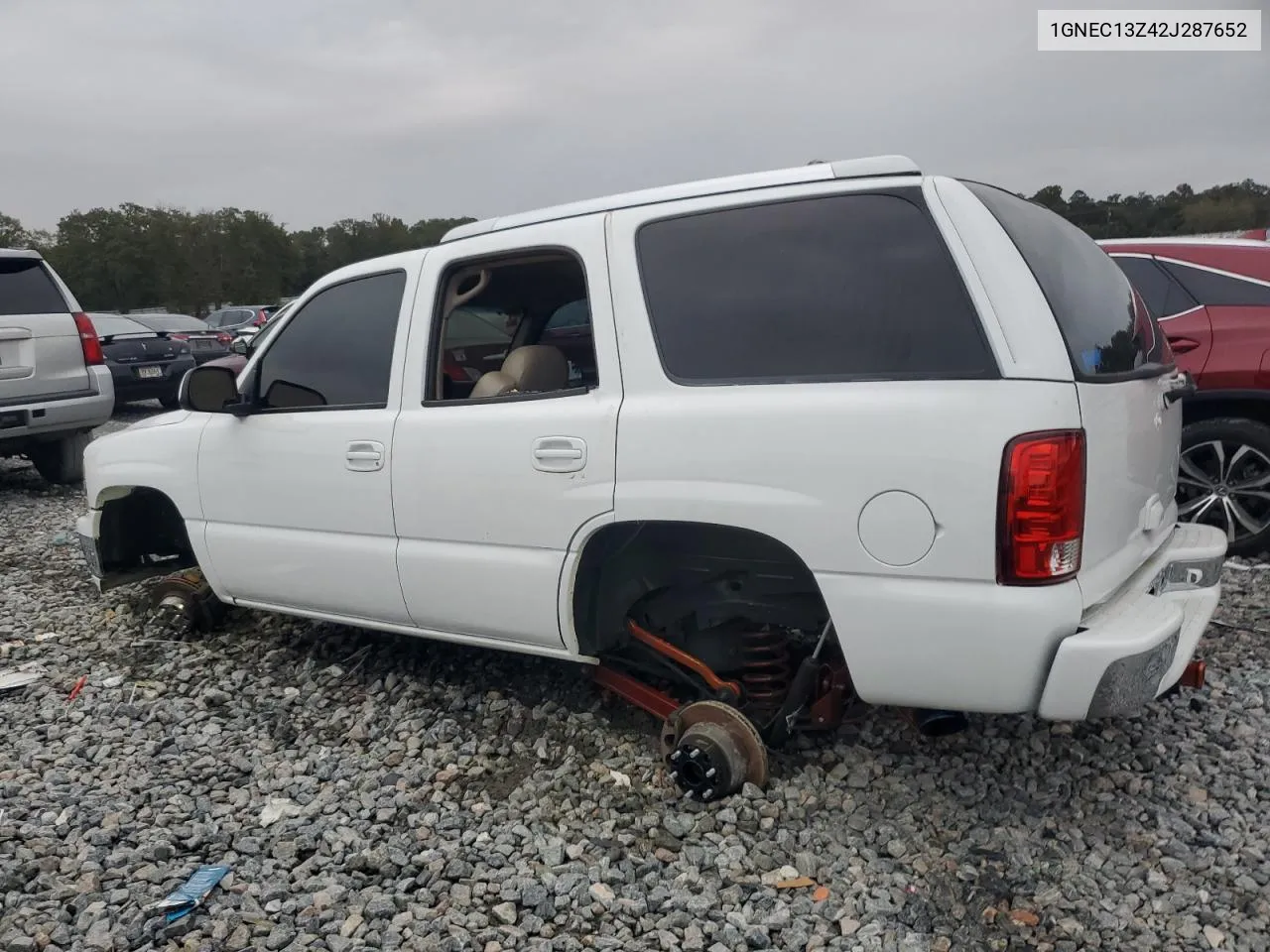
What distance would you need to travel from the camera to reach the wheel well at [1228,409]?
4.82 m

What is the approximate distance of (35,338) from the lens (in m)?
7.36

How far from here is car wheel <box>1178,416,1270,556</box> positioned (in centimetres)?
485

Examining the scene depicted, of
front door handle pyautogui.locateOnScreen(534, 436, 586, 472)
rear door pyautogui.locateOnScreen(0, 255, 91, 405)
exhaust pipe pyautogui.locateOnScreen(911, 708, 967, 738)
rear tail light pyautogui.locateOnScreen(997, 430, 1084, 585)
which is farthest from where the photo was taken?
rear door pyautogui.locateOnScreen(0, 255, 91, 405)

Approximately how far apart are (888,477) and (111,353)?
12.0m

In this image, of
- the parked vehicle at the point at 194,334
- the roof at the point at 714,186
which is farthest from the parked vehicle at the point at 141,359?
the roof at the point at 714,186

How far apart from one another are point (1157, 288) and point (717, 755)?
13.0 ft

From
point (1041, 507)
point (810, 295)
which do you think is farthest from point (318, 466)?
point (1041, 507)

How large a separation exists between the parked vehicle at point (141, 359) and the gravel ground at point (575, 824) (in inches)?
351

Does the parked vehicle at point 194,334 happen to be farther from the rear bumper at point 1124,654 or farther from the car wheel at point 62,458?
the rear bumper at point 1124,654

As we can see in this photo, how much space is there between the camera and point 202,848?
9.33 feet

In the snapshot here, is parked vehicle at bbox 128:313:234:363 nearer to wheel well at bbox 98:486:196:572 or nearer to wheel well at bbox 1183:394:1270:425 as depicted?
wheel well at bbox 98:486:196:572

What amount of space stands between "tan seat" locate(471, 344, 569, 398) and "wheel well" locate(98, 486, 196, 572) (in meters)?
2.11

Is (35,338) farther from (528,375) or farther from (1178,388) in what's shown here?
(1178,388)

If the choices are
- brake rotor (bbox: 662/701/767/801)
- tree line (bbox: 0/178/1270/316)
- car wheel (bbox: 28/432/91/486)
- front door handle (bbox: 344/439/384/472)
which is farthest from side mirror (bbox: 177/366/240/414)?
tree line (bbox: 0/178/1270/316)
